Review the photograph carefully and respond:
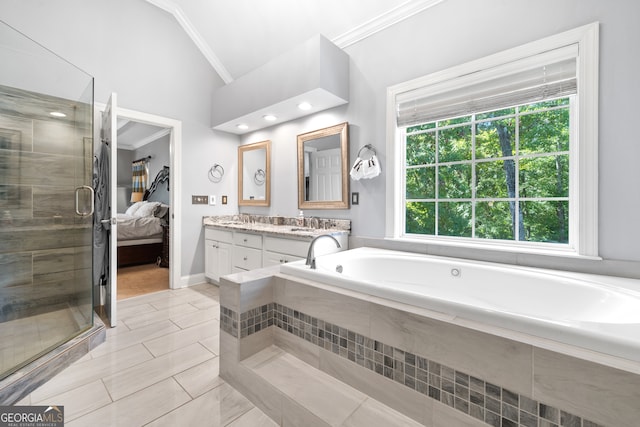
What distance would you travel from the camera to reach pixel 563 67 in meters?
1.76

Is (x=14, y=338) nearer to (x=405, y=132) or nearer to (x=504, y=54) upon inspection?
(x=405, y=132)

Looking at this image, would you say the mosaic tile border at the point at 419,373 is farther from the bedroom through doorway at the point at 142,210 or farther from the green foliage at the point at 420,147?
the bedroom through doorway at the point at 142,210

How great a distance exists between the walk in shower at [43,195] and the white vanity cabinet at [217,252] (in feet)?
4.21

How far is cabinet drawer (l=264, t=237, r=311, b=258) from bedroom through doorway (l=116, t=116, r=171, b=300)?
163 centimetres

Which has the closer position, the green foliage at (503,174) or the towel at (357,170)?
the towel at (357,170)

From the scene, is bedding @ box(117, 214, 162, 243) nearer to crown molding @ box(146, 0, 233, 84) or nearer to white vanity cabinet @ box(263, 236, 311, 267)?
crown molding @ box(146, 0, 233, 84)

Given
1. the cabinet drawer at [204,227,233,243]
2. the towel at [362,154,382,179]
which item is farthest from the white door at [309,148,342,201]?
the cabinet drawer at [204,227,233,243]

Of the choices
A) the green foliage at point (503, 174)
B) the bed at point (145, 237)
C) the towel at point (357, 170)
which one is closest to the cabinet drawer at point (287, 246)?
the towel at point (357, 170)

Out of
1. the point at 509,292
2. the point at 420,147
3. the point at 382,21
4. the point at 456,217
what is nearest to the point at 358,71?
the point at 382,21

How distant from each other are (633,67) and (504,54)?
668mm

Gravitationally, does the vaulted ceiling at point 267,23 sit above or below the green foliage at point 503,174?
above

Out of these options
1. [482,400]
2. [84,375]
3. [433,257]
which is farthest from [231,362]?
[433,257]

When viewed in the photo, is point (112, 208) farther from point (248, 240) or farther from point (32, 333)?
point (248, 240)

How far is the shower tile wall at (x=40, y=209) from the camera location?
2008mm
